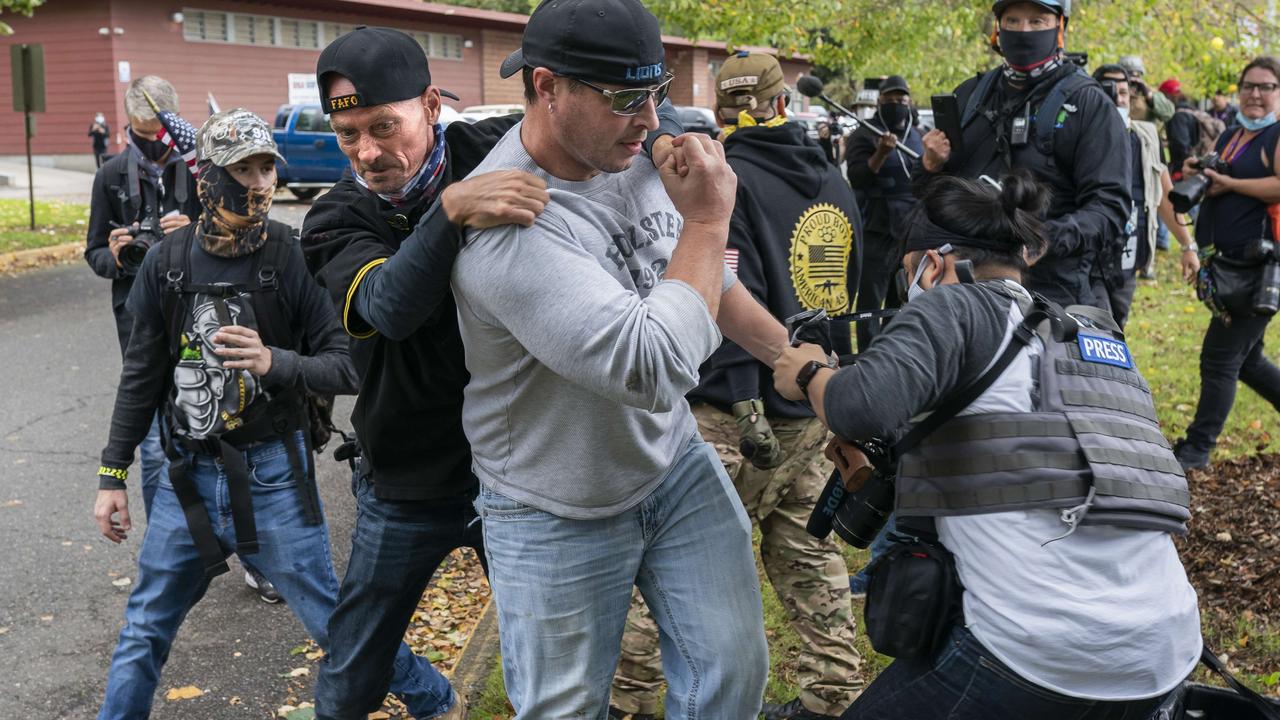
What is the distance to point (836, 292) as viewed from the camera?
14.1ft

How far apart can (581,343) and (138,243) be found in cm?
388

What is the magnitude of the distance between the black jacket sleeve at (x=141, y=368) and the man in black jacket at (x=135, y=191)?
7.02 feet

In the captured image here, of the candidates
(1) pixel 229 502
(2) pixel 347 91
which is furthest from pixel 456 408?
(1) pixel 229 502

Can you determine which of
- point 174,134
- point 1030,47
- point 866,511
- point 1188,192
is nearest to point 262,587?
point 174,134

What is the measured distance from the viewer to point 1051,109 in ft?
15.1

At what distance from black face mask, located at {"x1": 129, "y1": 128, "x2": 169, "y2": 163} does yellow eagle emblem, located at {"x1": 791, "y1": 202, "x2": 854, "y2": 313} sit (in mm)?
3451

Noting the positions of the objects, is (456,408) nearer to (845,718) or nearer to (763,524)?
(845,718)

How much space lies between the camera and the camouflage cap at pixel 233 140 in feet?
12.4

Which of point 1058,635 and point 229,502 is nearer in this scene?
point 1058,635

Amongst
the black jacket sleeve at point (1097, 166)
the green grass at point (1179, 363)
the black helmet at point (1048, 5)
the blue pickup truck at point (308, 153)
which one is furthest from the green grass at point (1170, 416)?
the blue pickup truck at point (308, 153)

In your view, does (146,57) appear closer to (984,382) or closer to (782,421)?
(782,421)

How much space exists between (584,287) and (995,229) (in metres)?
1.12

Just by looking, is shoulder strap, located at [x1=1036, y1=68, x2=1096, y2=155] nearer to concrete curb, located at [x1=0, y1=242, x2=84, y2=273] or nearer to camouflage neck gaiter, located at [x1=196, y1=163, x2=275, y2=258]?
camouflage neck gaiter, located at [x1=196, y1=163, x2=275, y2=258]

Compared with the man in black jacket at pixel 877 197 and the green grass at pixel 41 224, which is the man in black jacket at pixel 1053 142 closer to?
the man in black jacket at pixel 877 197
